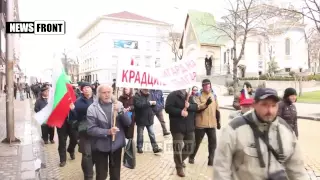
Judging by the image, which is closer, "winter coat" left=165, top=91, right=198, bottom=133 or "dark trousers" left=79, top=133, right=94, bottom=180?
"dark trousers" left=79, top=133, right=94, bottom=180

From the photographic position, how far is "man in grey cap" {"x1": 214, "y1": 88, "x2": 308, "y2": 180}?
3.06 metres

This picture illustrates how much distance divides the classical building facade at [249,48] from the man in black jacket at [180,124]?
1724 inches

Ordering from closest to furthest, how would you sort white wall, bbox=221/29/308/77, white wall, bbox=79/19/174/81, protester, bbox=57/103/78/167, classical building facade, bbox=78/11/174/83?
protester, bbox=57/103/78/167 < white wall, bbox=221/29/308/77 < white wall, bbox=79/19/174/81 < classical building facade, bbox=78/11/174/83

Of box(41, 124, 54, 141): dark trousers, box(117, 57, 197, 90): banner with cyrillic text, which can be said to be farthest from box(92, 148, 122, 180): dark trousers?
box(41, 124, 54, 141): dark trousers

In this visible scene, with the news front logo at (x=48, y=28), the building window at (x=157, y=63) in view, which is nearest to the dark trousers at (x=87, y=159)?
the news front logo at (x=48, y=28)

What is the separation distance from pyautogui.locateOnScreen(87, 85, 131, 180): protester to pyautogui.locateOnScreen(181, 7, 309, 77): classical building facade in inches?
1809

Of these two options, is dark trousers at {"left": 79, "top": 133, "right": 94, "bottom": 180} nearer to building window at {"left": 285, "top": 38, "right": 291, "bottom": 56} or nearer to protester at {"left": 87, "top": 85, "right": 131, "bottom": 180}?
protester at {"left": 87, "top": 85, "right": 131, "bottom": 180}

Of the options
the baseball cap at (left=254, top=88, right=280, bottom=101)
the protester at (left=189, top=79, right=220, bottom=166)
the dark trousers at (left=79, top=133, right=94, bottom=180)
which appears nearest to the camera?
the baseball cap at (left=254, top=88, right=280, bottom=101)

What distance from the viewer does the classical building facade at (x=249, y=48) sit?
56656mm

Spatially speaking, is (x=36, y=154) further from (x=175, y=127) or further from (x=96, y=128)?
(x=96, y=128)

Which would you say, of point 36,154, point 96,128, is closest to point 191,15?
point 36,154

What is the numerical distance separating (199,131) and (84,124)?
7.82ft

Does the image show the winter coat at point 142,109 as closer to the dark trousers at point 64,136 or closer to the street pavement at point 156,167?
the street pavement at point 156,167

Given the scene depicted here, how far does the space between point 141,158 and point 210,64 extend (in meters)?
50.8
